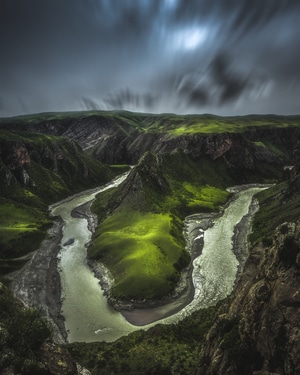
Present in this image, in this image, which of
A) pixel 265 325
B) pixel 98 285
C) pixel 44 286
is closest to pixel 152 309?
pixel 98 285

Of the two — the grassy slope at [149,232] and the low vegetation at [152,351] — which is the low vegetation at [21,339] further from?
the grassy slope at [149,232]

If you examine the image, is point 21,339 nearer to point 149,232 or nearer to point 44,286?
point 44,286

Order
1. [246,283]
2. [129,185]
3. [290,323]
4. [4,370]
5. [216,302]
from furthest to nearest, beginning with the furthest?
[129,185] → [216,302] → [246,283] → [290,323] → [4,370]

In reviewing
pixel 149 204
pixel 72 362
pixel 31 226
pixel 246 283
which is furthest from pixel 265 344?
pixel 31 226

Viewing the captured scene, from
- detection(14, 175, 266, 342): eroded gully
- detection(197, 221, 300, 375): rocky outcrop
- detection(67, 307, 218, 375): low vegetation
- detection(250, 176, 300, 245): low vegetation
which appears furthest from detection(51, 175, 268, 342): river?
detection(197, 221, 300, 375): rocky outcrop

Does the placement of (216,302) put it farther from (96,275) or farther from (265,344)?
(265,344)

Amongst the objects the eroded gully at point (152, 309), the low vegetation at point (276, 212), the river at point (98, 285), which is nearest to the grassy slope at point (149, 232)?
the eroded gully at point (152, 309)

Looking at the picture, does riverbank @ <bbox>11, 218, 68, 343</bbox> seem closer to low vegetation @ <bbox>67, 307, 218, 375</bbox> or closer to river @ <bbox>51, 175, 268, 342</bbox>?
river @ <bbox>51, 175, 268, 342</bbox>
